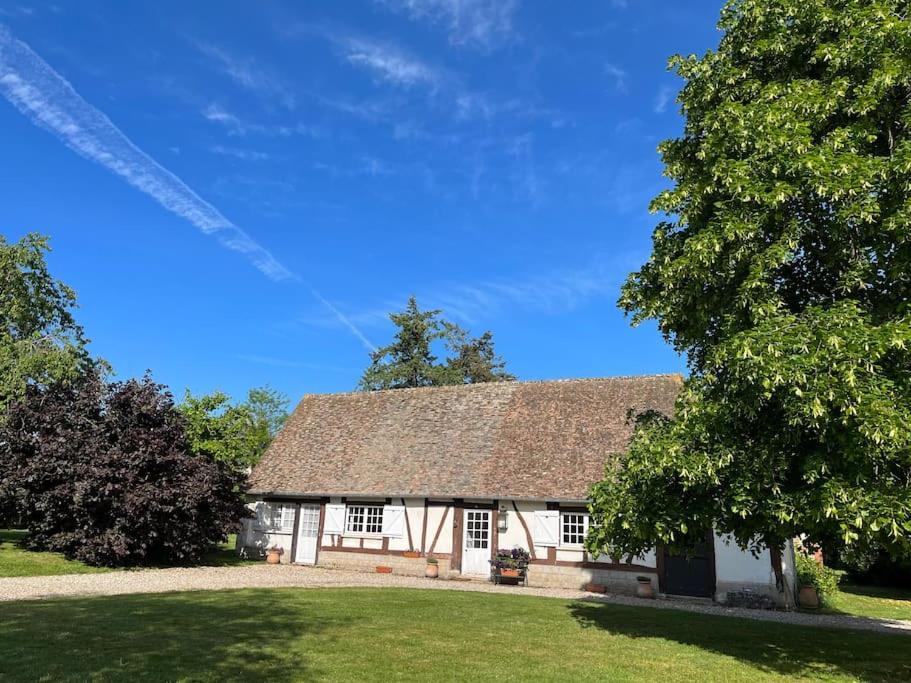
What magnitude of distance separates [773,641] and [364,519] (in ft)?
42.2

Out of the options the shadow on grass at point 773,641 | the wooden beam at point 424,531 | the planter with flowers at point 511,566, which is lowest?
the shadow on grass at point 773,641

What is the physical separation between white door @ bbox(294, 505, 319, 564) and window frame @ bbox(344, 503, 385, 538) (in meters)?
1.26

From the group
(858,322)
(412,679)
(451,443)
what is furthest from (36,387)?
(858,322)

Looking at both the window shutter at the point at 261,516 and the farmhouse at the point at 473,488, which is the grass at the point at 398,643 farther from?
the window shutter at the point at 261,516

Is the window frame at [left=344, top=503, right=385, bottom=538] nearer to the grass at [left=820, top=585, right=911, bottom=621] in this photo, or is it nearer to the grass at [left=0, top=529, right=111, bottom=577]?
the grass at [left=0, top=529, right=111, bottom=577]

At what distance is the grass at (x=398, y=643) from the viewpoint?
6.84 m

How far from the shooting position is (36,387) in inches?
763

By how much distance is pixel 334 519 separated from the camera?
20.3 metres

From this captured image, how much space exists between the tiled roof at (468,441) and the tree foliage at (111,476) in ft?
11.2

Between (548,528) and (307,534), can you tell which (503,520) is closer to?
(548,528)

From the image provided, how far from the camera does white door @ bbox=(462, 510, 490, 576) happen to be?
18.2 metres

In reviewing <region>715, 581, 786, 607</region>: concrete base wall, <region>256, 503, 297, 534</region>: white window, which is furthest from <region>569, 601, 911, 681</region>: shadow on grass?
<region>256, 503, 297, 534</region>: white window

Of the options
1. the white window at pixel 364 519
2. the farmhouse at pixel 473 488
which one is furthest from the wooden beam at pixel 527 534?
the white window at pixel 364 519

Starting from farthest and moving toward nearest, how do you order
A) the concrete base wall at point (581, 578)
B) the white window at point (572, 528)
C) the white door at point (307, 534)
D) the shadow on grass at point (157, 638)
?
the white door at point (307, 534)
the white window at point (572, 528)
the concrete base wall at point (581, 578)
the shadow on grass at point (157, 638)
